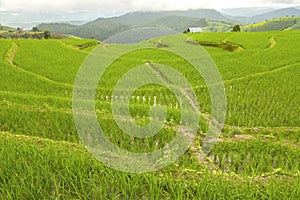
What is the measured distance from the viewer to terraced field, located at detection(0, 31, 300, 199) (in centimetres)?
231

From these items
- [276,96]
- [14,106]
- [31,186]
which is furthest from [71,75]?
[31,186]

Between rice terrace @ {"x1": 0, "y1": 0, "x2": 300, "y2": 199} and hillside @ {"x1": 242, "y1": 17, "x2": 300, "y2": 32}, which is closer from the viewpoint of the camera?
rice terrace @ {"x1": 0, "y1": 0, "x2": 300, "y2": 199}

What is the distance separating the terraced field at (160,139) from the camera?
2312mm

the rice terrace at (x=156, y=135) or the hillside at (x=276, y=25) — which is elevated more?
the hillside at (x=276, y=25)

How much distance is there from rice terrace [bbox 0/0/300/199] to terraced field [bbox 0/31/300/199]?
0.01 m

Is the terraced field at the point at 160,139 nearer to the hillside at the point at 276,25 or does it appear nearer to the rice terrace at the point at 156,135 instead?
the rice terrace at the point at 156,135

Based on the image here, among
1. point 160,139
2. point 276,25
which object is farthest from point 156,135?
point 276,25

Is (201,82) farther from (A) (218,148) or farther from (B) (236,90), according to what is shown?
(A) (218,148)

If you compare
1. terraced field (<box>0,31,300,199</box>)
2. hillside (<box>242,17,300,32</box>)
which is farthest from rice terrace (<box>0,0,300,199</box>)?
hillside (<box>242,17,300,32</box>)

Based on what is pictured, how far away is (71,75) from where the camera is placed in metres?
11.3

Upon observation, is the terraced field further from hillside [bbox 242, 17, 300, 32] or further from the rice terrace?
hillside [bbox 242, 17, 300, 32]

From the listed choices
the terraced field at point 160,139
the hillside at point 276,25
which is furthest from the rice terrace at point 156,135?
the hillside at point 276,25

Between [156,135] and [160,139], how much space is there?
0.45ft

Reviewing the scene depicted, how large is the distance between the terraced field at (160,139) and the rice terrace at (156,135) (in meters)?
0.01
